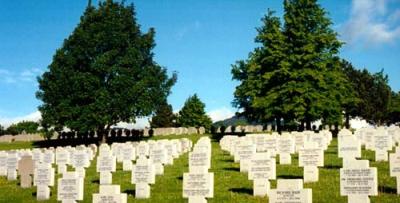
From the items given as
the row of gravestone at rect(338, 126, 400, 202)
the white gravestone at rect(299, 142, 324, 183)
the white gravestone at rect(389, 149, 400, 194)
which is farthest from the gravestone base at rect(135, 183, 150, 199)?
the white gravestone at rect(389, 149, 400, 194)

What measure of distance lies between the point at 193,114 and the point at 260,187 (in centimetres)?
8493

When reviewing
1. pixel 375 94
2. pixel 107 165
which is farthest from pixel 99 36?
pixel 375 94

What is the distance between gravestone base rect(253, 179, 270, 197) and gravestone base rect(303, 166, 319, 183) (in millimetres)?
2157

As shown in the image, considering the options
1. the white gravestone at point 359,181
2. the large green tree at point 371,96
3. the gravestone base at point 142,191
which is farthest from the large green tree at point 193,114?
the white gravestone at point 359,181

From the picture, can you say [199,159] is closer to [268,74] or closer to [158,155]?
[158,155]

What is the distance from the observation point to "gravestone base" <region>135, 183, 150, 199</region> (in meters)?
16.7

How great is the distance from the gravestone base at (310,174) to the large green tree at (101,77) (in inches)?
1272

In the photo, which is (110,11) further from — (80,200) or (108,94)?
(80,200)

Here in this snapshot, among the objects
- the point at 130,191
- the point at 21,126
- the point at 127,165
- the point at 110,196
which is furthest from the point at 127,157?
the point at 21,126

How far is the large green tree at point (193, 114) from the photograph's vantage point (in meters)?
100

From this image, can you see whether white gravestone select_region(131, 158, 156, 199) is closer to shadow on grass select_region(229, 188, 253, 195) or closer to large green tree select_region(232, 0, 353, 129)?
shadow on grass select_region(229, 188, 253, 195)

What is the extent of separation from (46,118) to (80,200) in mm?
35526

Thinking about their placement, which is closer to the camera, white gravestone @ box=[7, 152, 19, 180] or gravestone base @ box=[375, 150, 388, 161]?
gravestone base @ box=[375, 150, 388, 161]

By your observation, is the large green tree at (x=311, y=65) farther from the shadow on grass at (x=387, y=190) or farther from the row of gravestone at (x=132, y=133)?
the shadow on grass at (x=387, y=190)
